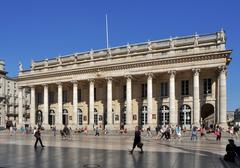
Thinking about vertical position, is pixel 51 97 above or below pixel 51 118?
above

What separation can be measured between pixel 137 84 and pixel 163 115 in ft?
22.6

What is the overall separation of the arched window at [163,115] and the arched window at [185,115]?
7.55 feet

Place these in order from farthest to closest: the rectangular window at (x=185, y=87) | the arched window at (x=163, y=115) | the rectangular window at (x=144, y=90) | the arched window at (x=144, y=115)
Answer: the rectangular window at (x=144, y=90), the arched window at (x=144, y=115), the arched window at (x=163, y=115), the rectangular window at (x=185, y=87)

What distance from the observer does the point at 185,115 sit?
5041 cm

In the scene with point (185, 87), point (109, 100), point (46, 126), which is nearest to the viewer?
point (185, 87)

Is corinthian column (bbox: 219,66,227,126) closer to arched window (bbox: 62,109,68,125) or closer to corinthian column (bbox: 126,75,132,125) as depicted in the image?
corinthian column (bbox: 126,75,132,125)

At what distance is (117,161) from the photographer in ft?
50.6

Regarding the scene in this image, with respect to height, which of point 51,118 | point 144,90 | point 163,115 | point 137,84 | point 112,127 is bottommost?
point 112,127

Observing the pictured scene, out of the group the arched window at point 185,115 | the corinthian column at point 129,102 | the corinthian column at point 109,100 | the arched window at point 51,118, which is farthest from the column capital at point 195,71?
the arched window at point 51,118

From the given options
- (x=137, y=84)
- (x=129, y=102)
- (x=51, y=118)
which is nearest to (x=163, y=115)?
(x=129, y=102)

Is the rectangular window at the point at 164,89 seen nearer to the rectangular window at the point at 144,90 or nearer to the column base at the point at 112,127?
the rectangular window at the point at 144,90

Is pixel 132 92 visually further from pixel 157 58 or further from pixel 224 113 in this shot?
pixel 224 113

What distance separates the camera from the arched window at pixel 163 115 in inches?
2041

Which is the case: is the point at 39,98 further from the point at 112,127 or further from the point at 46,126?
the point at 112,127
